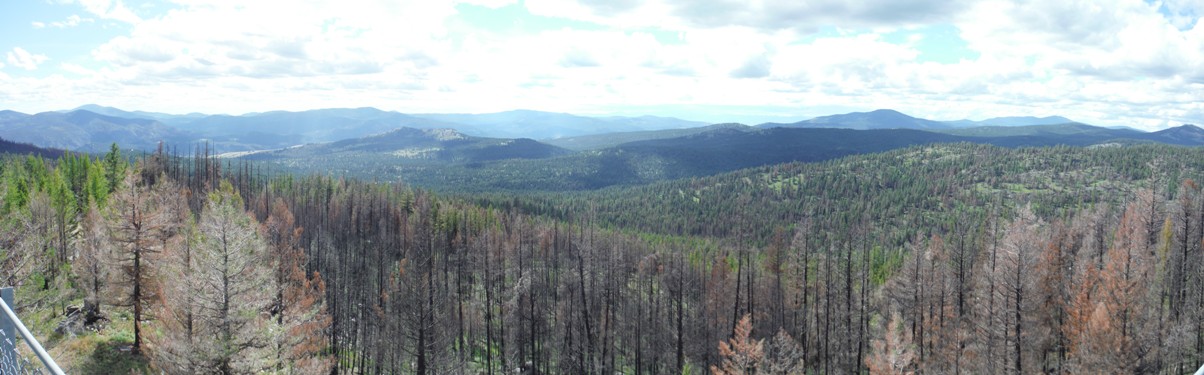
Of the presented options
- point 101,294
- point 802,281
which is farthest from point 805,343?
point 101,294

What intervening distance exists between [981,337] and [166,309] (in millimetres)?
51561

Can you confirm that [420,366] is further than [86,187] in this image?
No

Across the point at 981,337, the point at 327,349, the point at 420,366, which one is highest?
the point at 981,337

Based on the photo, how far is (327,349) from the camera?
68.0 m

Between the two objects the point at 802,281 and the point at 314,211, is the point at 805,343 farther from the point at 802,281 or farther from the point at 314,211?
the point at 314,211

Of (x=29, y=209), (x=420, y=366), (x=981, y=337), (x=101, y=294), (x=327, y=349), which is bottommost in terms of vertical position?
(x=327, y=349)

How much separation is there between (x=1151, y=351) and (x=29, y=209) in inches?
3613

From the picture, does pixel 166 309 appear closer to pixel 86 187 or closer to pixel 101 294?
pixel 101 294

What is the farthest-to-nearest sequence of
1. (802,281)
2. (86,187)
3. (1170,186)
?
(1170,186) → (86,187) → (802,281)

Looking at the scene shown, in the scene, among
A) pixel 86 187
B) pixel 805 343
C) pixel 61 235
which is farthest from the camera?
pixel 86 187

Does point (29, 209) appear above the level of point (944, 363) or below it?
above

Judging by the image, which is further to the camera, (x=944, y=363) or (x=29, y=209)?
(x=29, y=209)

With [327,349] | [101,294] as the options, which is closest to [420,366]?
[101,294]

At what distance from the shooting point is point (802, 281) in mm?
58906
